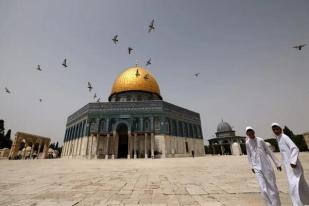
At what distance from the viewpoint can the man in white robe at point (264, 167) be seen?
3193 mm

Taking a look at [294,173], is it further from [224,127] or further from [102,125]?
[224,127]

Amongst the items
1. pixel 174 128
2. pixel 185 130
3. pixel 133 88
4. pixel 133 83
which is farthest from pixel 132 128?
pixel 185 130

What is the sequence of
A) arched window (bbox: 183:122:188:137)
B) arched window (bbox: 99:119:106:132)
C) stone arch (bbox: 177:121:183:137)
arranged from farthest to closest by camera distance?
arched window (bbox: 183:122:188:137) < stone arch (bbox: 177:121:183:137) < arched window (bbox: 99:119:106:132)

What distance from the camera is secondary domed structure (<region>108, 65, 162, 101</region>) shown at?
31.3 meters

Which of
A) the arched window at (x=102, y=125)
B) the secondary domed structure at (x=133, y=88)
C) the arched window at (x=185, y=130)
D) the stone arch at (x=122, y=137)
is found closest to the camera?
the stone arch at (x=122, y=137)

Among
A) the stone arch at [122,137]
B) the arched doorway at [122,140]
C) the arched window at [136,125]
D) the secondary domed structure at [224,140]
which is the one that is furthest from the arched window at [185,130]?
the secondary domed structure at [224,140]

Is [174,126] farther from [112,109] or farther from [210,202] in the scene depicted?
[210,202]

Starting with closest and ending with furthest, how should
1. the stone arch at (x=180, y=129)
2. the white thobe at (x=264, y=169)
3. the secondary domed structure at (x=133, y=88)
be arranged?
1. the white thobe at (x=264, y=169)
2. the stone arch at (x=180, y=129)
3. the secondary domed structure at (x=133, y=88)

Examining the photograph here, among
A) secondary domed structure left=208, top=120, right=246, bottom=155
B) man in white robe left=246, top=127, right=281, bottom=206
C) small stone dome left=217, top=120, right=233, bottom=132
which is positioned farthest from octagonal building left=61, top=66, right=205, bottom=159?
man in white robe left=246, top=127, right=281, bottom=206

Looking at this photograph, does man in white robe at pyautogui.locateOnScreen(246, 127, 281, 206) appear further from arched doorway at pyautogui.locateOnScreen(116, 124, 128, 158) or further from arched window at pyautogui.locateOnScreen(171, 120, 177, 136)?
arched window at pyautogui.locateOnScreen(171, 120, 177, 136)

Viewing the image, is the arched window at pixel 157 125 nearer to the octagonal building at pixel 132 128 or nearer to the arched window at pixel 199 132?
the octagonal building at pixel 132 128

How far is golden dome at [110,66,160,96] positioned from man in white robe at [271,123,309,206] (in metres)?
27.8

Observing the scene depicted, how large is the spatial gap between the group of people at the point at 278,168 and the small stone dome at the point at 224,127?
163 ft

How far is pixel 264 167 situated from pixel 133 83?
95.7 feet
